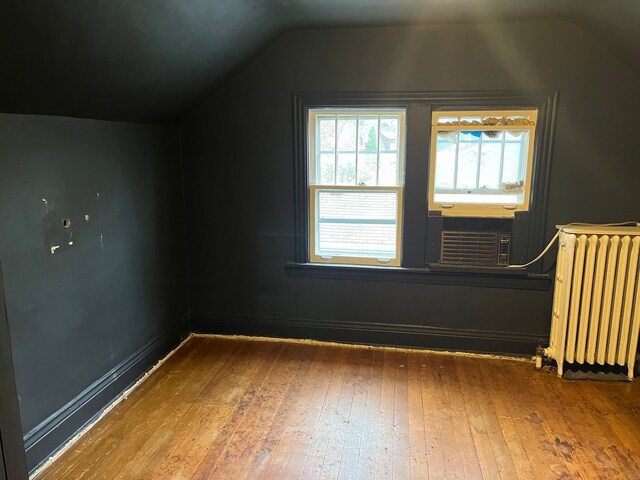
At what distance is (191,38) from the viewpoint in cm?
239

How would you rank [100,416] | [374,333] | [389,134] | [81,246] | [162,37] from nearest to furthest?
[162,37]
[81,246]
[100,416]
[389,134]
[374,333]

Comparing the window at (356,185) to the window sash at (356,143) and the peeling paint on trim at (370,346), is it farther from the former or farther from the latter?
the peeling paint on trim at (370,346)

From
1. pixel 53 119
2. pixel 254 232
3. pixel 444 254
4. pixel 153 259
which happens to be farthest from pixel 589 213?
pixel 53 119

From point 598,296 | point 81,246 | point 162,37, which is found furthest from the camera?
point 598,296

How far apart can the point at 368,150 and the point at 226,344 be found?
1.76 m

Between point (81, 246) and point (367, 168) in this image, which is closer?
point (81, 246)

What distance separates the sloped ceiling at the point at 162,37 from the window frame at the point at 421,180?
45 cm

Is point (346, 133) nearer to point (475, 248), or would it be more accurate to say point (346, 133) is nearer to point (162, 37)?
point (475, 248)

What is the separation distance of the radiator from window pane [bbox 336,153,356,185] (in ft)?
4.58

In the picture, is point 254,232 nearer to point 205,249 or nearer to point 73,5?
point 205,249

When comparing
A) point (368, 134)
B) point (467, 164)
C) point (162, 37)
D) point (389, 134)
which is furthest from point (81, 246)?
point (467, 164)

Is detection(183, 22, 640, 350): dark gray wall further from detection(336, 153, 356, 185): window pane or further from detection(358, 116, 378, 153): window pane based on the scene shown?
detection(336, 153, 356, 185): window pane

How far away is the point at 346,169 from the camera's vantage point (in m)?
3.30

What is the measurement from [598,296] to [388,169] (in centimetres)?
152
